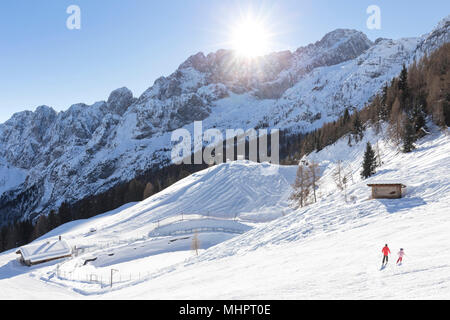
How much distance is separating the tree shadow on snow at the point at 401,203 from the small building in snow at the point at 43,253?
4719 centimetres

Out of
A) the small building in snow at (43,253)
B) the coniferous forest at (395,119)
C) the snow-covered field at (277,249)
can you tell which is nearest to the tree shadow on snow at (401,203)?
the snow-covered field at (277,249)

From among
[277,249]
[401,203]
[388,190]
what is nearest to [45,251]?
[277,249]

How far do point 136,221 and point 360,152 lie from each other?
52640mm

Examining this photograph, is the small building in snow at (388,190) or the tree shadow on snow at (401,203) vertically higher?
the small building in snow at (388,190)

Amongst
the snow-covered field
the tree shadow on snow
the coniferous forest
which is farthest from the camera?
the coniferous forest

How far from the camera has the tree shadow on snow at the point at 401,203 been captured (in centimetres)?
2488

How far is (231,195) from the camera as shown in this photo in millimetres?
69000

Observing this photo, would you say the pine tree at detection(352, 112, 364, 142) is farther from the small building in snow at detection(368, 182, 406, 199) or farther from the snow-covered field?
the small building in snow at detection(368, 182, 406, 199)

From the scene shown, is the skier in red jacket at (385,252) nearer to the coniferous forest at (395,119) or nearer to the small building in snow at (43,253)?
the coniferous forest at (395,119)

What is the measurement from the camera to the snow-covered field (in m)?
13.5

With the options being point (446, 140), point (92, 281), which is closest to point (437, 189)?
point (446, 140)

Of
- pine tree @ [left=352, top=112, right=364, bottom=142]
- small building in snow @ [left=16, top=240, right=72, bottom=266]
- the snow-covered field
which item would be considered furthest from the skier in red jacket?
pine tree @ [left=352, top=112, right=364, bottom=142]

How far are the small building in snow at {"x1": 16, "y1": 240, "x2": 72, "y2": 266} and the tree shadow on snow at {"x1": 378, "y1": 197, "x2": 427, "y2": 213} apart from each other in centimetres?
4719

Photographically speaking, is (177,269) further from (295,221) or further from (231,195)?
(231,195)
